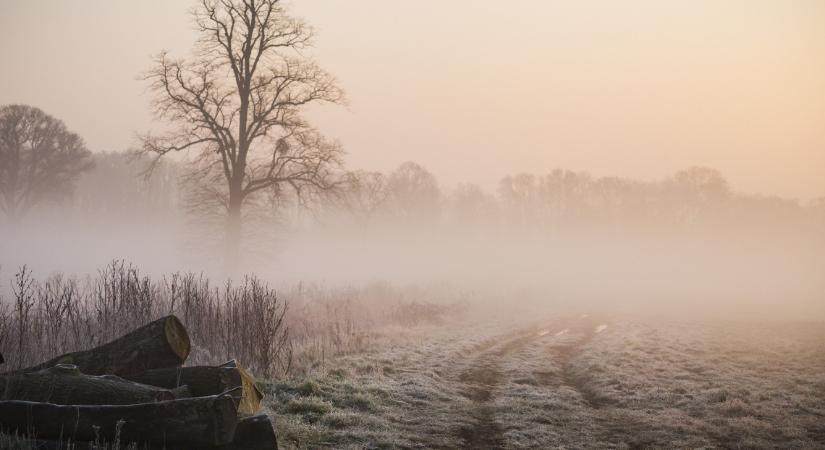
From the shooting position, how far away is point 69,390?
5.60 metres

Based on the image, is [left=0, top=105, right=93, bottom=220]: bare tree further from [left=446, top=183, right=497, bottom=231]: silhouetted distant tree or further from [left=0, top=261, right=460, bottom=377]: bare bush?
[left=446, top=183, right=497, bottom=231]: silhouetted distant tree

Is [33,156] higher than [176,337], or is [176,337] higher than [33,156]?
[33,156]

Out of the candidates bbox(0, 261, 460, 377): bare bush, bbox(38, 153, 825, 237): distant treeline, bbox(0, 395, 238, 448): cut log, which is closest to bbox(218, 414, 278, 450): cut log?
bbox(0, 395, 238, 448): cut log

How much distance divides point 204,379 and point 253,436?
139 centimetres

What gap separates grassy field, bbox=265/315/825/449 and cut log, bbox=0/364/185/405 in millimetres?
2253

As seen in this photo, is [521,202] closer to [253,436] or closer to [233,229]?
[233,229]

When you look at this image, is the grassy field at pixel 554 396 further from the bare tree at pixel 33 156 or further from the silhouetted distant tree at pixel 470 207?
the silhouetted distant tree at pixel 470 207

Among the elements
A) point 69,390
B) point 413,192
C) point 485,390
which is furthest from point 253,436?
point 413,192

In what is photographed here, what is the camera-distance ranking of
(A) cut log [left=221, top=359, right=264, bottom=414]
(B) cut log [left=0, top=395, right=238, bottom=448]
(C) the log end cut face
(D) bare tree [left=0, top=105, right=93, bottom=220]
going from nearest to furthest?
(B) cut log [left=0, top=395, right=238, bottom=448], (A) cut log [left=221, top=359, right=264, bottom=414], (C) the log end cut face, (D) bare tree [left=0, top=105, right=93, bottom=220]

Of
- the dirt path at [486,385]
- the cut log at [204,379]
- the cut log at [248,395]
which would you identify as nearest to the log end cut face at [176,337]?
the cut log at [204,379]

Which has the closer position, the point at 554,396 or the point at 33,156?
the point at 554,396

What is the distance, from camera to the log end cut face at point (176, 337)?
22.8 ft

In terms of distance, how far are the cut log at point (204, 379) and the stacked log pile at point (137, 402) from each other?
0.5 inches

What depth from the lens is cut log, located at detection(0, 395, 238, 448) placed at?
5.00 metres
